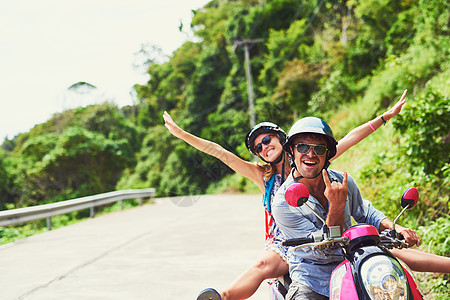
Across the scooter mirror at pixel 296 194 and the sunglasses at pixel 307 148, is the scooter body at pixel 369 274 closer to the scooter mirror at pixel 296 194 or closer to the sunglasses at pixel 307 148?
the scooter mirror at pixel 296 194

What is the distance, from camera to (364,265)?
2348 millimetres

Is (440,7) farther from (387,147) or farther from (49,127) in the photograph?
(49,127)

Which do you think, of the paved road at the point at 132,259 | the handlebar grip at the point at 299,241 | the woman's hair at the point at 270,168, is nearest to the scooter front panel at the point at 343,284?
the handlebar grip at the point at 299,241


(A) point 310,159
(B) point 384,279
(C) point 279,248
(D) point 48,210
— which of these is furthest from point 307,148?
(D) point 48,210

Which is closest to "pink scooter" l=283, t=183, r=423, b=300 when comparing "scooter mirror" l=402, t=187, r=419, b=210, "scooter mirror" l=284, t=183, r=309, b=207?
"scooter mirror" l=284, t=183, r=309, b=207

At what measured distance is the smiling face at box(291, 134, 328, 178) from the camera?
3066 millimetres

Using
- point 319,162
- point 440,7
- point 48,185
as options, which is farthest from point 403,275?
point 48,185

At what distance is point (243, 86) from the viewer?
39094mm

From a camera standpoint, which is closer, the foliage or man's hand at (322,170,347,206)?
man's hand at (322,170,347,206)

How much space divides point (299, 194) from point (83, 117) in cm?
4312

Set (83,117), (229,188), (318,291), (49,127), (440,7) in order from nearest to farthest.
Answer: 1. (318,291)
2. (440,7)
3. (229,188)
4. (83,117)
5. (49,127)

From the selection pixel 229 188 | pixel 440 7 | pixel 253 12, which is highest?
pixel 253 12

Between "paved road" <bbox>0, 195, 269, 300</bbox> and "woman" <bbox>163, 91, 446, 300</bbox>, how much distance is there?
1970 mm

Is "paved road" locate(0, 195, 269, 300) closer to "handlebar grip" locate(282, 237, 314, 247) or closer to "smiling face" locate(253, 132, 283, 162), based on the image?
"smiling face" locate(253, 132, 283, 162)
